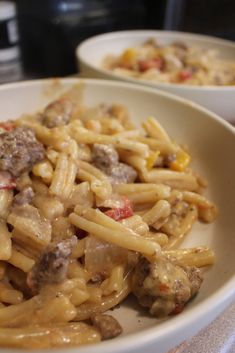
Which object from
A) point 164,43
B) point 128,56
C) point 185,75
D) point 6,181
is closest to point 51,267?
point 6,181

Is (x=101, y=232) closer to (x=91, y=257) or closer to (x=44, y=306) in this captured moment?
(x=91, y=257)

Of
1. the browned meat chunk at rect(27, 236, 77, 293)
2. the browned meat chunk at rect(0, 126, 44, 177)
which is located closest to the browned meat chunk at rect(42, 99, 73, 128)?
the browned meat chunk at rect(0, 126, 44, 177)

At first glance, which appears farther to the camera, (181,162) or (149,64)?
(149,64)

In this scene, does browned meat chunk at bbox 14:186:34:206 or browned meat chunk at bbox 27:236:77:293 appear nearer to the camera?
browned meat chunk at bbox 27:236:77:293

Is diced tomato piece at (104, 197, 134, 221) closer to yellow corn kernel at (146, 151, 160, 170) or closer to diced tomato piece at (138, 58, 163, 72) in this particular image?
yellow corn kernel at (146, 151, 160, 170)

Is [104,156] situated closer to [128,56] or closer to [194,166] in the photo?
[194,166]

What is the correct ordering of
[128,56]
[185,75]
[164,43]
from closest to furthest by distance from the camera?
[185,75]
[128,56]
[164,43]

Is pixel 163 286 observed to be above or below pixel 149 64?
below
